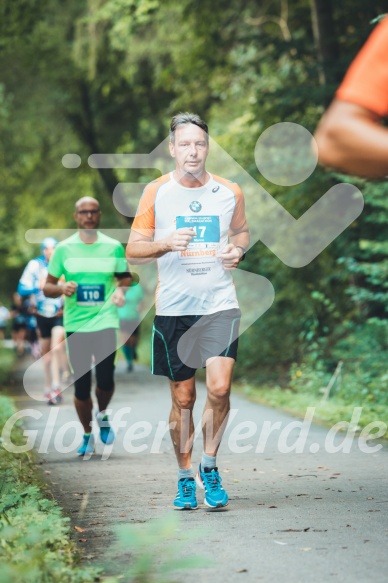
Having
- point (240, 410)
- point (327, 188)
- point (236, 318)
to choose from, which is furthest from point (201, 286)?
point (327, 188)

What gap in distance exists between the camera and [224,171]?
20.3m

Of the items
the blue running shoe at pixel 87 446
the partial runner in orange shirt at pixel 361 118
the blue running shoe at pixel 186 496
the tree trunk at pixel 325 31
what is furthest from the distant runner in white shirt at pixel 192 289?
the tree trunk at pixel 325 31

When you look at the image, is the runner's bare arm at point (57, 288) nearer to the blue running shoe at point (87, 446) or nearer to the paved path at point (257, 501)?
the blue running shoe at point (87, 446)

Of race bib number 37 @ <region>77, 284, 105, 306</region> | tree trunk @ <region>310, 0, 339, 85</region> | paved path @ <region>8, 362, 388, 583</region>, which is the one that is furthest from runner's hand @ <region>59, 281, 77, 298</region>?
tree trunk @ <region>310, 0, 339, 85</region>

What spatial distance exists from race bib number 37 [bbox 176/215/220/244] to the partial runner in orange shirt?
3616 mm

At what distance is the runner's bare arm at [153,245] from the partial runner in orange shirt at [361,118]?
333 cm

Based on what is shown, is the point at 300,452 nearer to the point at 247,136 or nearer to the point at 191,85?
the point at 247,136

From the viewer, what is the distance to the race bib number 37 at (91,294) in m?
9.66

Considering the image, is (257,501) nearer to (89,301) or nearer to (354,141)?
(89,301)

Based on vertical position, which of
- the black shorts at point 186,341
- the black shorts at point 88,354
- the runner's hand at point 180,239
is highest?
the runner's hand at point 180,239

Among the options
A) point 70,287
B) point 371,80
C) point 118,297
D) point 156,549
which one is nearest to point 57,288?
point 70,287

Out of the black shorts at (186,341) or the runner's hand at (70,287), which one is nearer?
the black shorts at (186,341)

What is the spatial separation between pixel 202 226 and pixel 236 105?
613 inches

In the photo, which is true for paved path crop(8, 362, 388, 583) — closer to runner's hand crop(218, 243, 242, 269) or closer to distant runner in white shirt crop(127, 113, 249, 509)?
distant runner in white shirt crop(127, 113, 249, 509)
